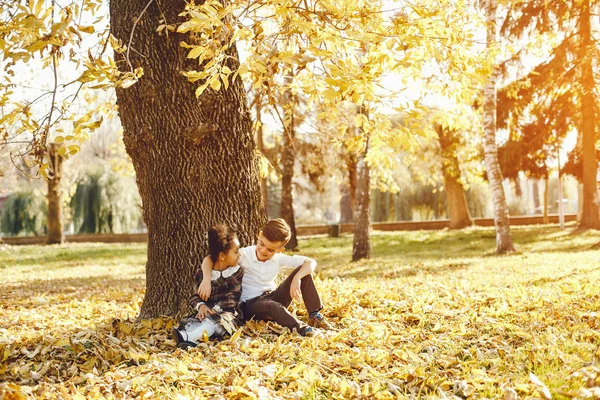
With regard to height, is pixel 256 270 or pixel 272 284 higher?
pixel 256 270

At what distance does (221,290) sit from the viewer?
17.3 feet

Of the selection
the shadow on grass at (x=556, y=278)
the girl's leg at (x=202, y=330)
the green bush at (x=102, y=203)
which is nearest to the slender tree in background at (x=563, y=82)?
the shadow on grass at (x=556, y=278)

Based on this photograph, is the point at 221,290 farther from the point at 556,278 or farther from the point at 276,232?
the point at 556,278

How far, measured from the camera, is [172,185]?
5.81 m

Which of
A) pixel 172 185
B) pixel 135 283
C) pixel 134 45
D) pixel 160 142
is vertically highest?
pixel 134 45

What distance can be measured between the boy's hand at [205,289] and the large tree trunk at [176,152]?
0.70 meters

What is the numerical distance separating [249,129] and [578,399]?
4.06 meters

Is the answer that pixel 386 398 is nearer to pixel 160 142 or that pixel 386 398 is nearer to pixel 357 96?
pixel 357 96

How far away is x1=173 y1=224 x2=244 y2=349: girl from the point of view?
5027 mm

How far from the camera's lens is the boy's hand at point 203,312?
5.03 meters

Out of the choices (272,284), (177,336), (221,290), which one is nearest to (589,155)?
(272,284)

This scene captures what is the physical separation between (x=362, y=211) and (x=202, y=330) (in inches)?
359

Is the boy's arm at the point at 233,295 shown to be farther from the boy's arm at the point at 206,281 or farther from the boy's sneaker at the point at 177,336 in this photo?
the boy's sneaker at the point at 177,336

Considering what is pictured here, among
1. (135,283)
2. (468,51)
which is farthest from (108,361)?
(135,283)
